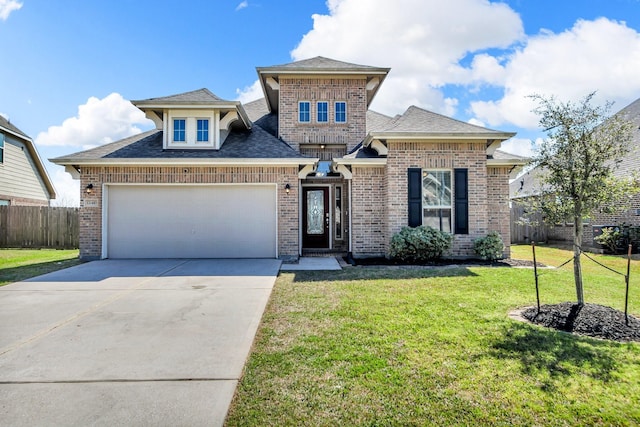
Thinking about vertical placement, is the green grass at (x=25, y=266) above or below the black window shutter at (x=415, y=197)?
below

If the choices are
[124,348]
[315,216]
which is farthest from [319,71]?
[124,348]

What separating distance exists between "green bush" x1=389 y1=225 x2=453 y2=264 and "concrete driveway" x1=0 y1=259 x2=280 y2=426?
404 cm

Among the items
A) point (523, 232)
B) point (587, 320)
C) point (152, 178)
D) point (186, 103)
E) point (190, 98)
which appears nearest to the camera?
point (587, 320)

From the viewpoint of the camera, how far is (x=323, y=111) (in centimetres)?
1208

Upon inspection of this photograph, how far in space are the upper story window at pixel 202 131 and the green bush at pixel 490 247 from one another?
28.8ft

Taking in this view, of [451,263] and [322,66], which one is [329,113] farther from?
[451,263]

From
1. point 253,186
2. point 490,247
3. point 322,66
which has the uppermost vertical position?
point 322,66

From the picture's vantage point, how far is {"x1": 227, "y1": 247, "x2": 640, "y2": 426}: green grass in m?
2.48

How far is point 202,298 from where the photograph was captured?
18.9ft

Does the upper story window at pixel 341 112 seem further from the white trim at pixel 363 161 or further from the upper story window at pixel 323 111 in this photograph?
the white trim at pixel 363 161

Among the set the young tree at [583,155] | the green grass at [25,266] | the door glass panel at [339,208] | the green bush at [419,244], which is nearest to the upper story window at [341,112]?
the door glass panel at [339,208]

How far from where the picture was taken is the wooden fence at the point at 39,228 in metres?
14.3

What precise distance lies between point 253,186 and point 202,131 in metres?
2.49

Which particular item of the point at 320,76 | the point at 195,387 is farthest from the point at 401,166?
the point at 195,387
